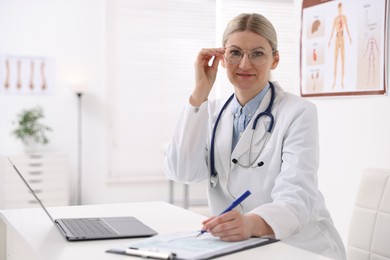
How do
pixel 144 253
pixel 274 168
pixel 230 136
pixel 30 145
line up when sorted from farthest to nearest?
pixel 30 145, pixel 230 136, pixel 274 168, pixel 144 253

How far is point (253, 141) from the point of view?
73.2 inches

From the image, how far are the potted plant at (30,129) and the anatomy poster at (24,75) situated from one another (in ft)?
0.88

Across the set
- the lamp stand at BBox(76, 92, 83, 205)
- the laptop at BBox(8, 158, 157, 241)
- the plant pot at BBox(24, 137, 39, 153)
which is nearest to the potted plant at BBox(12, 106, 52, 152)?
the plant pot at BBox(24, 137, 39, 153)

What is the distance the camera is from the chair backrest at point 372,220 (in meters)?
1.88

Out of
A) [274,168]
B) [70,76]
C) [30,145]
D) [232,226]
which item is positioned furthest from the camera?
[70,76]

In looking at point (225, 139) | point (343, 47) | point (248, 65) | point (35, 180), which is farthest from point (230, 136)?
point (35, 180)

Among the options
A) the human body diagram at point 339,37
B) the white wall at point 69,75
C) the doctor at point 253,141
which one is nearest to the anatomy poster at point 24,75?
the white wall at point 69,75

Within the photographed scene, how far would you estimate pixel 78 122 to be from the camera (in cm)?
576

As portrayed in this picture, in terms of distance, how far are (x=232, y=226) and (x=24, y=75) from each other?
4690mm

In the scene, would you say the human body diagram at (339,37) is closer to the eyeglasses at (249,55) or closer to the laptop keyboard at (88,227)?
the eyeglasses at (249,55)

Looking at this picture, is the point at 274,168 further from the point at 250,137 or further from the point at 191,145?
the point at 191,145

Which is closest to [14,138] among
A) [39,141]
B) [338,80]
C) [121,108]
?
[39,141]

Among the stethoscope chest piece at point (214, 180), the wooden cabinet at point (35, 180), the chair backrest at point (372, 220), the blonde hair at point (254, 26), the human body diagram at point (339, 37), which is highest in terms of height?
the human body diagram at point (339, 37)

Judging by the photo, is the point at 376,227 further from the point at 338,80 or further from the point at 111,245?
the point at 338,80
